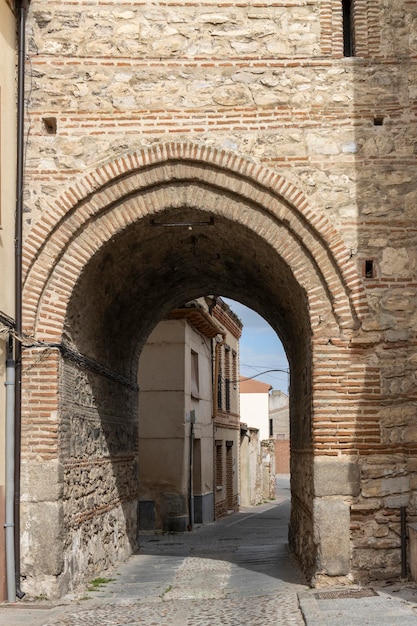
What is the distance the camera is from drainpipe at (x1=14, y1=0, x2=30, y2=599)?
8.25 metres

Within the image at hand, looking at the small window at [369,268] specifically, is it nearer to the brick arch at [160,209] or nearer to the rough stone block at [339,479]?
the brick arch at [160,209]

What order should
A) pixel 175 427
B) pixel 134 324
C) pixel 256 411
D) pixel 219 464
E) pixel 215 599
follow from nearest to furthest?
1. pixel 215 599
2. pixel 134 324
3. pixel 175 427
4. pixel 219 464
5. pixel 256 411

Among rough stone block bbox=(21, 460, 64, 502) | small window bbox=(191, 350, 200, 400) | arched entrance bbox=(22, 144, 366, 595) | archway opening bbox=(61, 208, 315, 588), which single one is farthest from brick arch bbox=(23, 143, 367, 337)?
small window bbox=(191, 350, 200, 400)

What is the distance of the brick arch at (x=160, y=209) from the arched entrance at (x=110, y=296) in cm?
1

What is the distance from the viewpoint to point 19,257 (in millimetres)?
8586

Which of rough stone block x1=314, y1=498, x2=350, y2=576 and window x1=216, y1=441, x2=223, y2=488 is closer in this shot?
rough stone block x1=314, y1=498, x2=350, y2=576

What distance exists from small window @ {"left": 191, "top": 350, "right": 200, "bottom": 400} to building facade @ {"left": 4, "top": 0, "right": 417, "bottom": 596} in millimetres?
9708

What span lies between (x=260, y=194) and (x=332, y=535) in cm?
354

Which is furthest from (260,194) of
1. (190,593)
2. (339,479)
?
(190,593)

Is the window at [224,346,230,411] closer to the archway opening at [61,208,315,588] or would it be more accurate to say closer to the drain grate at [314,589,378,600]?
the archway opening at [61,208,315,588]

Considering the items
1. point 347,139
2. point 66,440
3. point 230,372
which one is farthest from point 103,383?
point 230,372

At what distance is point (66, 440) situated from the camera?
8.85 metres

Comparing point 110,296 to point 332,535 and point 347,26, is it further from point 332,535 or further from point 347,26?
point 347,26

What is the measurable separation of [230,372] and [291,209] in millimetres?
16996
